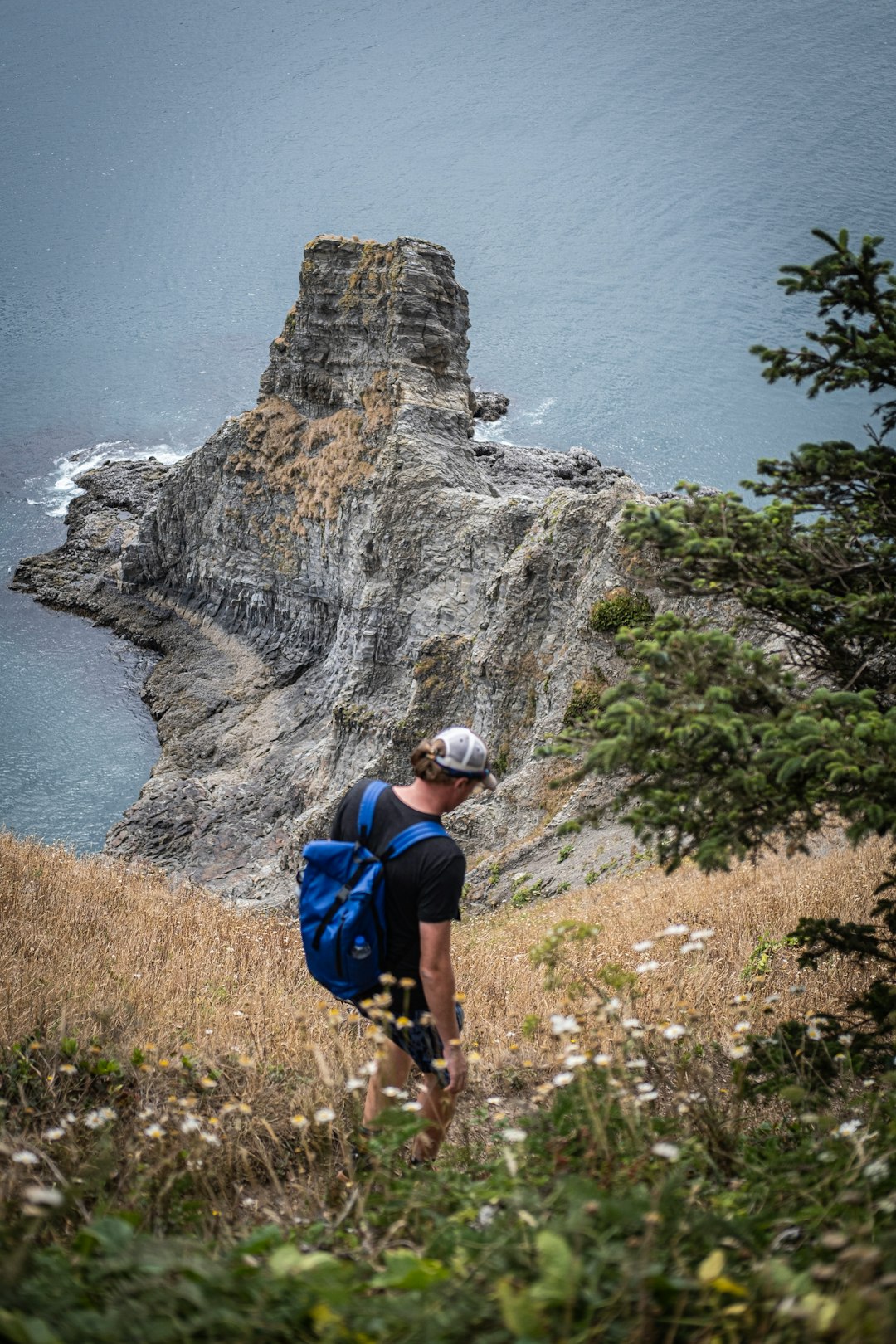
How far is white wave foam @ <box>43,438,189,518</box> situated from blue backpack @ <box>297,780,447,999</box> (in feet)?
189

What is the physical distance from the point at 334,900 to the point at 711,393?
228 feet

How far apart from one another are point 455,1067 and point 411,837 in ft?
4.04

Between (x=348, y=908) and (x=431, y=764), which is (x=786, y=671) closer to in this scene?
(x=431, y=764)

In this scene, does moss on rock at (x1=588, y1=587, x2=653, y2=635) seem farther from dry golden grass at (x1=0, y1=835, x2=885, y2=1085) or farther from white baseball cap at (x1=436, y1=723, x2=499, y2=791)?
white baseball cap at (x1=436, y1=723, x2=499, y2=791)

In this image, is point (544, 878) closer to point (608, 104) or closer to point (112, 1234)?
point (112, 1234)

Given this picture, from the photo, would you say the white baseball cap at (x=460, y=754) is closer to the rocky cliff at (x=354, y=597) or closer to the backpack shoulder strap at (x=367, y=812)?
the backpack shoulder strap at (x=367, y=812)

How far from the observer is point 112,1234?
2.95 meters

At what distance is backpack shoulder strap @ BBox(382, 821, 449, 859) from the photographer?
15.6 ft

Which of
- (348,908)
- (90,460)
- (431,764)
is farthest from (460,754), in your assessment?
(90,460)

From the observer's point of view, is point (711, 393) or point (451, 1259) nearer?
point (451, 1259)

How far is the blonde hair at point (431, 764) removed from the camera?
4.82 metres

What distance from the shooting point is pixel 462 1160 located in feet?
16.0

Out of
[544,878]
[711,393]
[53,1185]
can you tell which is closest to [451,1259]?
[53,1185]

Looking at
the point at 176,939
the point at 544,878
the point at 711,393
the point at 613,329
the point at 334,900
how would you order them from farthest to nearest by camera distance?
the point at 613,329, the point at 711,393, the point at 544,878, the point at 176,939, the point at 334,900
